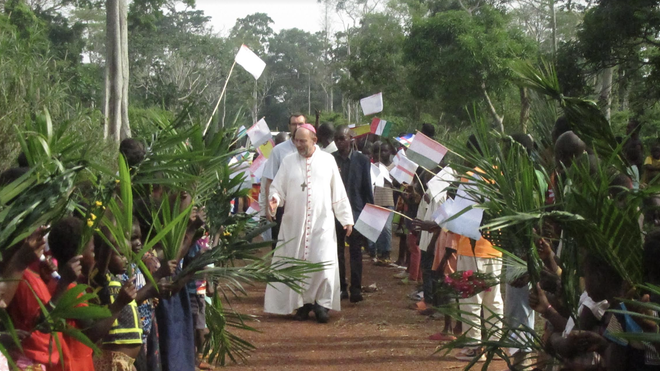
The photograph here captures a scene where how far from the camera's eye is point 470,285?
3.99 metres

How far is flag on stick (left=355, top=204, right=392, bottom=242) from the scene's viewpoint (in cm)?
865

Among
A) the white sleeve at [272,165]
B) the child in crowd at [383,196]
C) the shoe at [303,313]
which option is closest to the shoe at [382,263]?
the child in crowd at [383,196]

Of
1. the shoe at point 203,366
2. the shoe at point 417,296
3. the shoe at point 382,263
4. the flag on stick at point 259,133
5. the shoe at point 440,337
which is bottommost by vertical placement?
the shoe at point 203,366

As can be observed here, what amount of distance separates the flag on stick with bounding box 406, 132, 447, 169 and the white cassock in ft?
4.44

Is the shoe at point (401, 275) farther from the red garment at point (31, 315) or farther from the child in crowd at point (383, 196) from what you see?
the red garment at point (31, 315)

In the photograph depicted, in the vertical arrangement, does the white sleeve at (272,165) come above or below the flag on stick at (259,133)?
below

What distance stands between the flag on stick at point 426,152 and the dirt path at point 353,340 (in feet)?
5.31

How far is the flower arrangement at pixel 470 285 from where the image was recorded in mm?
3863

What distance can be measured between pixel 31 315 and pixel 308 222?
5.50 metres

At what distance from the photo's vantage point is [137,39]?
4347cm

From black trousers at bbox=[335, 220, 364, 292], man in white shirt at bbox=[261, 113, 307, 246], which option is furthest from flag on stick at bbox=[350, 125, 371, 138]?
man in white shirt at bbox=[261, 113, 307, 246]

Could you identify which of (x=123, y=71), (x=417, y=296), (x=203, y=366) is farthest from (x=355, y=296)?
(x=123, y=71)

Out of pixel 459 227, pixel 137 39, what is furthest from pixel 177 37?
pixel 459 227

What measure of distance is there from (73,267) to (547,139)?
245 centimetres
